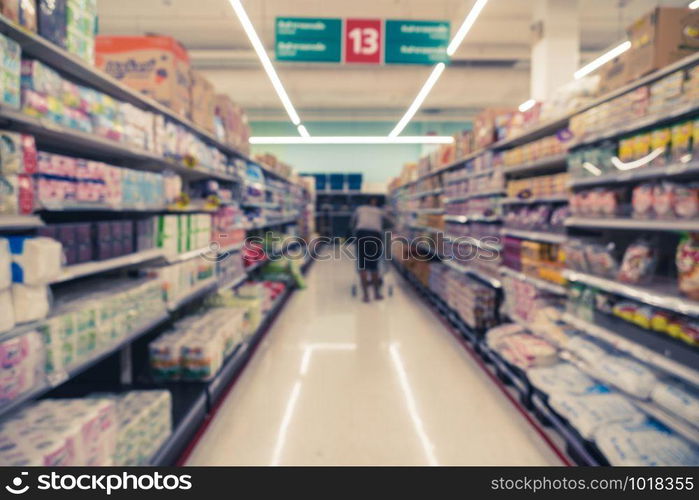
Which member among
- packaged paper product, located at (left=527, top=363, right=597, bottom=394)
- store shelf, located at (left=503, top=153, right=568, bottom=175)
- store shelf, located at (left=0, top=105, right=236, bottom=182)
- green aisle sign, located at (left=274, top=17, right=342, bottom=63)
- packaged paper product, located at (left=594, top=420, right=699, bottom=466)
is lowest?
packaged paper product, located at (left=594, top=420, right=699, bottom=466)

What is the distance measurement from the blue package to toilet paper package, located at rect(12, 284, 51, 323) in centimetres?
100

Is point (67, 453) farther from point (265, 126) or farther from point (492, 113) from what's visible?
point (265, 126)

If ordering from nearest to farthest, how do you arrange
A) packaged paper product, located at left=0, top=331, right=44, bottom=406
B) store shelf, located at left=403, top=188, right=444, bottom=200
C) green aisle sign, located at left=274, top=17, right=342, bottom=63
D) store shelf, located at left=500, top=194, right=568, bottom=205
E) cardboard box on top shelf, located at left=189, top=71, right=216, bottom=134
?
packaged paper product, located at left=0, top=331, right=44, bottom=406
store shelf, located at left=500, top=194, right=568, bottom=205
cardboard box on top shelf, located at left=189, top=71, right=216, bottom=134
green aisle sign, located at left=274, top=17, right=342, bottom=63
store shelf, located at left=403, top=188, right=444, bottom=200

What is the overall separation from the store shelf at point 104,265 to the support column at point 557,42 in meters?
4.97

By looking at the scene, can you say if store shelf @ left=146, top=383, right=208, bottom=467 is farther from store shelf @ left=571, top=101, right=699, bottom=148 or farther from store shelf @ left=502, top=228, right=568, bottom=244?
store shelf @ left=571, top=101, right=699, bottom=148

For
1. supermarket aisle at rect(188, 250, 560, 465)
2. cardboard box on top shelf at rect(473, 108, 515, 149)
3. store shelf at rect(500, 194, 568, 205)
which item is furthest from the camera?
cardboard box on top shelf at rect(473, 108, 515, 149)

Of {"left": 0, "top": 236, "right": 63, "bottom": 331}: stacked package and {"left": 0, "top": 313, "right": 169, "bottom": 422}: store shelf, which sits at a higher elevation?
{"left": 0, "top": 236, "right": 63, "bottom": 331}: stacked package

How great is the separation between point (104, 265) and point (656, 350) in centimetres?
271

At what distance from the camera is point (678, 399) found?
1.92 m

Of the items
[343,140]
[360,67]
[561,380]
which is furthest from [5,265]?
[343,140]

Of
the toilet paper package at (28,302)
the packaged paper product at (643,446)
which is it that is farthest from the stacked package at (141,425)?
the packaged paper product at (643,446)

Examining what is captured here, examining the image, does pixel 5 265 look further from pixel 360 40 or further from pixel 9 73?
pixel 360 40

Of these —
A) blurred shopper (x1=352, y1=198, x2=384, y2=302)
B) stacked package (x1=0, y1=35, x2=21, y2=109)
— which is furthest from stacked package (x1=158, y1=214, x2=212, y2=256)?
blurred shopper (x1=352, y1=198, x2=384, y2=302)

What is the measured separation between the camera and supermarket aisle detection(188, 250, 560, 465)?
245 centimetres
